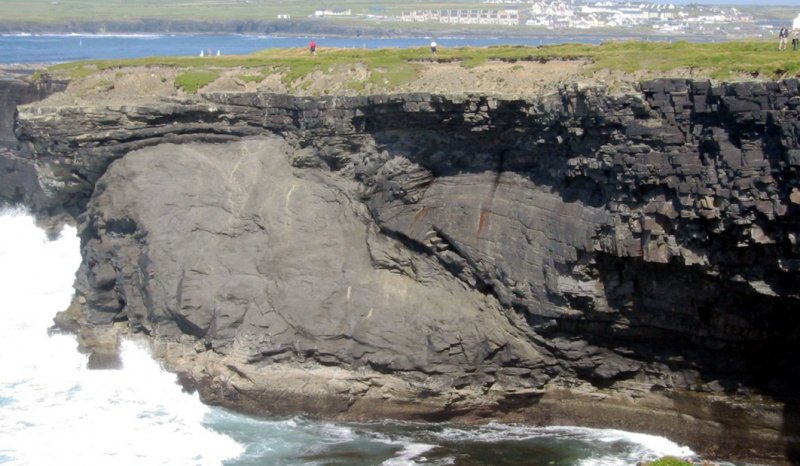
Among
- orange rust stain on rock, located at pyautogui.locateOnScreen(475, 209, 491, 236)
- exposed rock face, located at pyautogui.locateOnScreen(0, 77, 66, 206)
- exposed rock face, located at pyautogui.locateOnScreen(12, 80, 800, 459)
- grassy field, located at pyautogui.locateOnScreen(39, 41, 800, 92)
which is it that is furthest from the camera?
exposed rock face, located at pyautogui.locateOnScreen(0, 77, 66, 206)

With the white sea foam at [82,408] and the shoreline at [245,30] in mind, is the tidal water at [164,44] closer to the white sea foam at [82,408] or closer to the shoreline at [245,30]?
the shoreline at [245,30]

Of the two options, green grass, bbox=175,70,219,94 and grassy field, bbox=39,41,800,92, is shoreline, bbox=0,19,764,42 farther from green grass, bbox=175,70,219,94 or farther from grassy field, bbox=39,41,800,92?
green grass, bbox=175,70,219,94

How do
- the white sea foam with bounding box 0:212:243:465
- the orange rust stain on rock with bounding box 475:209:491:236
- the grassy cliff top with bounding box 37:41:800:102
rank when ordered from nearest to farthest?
the grassy cliff top with bounding box 37:41:800:102 → the white sea foam with bounding box 0:212:243:465 → the orange rust stain on rock with bounding box 475:209:491:236

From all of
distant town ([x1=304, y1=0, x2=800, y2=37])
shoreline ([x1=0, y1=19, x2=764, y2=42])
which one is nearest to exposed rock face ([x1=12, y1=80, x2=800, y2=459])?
distant town ([x1=304, y1=0, x2=800, y2=37])

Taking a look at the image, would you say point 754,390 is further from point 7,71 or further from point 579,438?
point 7,71

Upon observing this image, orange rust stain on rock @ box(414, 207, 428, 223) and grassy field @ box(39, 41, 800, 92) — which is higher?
grassy field @ box(39, 41, 800, 92)

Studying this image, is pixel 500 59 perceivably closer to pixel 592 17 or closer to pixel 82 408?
pixel 82 408

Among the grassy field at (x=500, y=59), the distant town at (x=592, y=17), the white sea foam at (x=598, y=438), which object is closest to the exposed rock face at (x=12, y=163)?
the grassy field at (x=500, y=59)
